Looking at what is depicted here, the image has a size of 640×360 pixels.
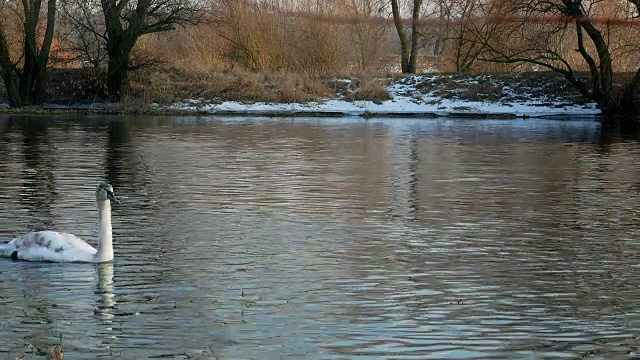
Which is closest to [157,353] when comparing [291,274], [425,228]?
[291,274]

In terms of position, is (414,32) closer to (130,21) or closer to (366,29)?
(366,29)

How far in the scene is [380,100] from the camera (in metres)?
41.5

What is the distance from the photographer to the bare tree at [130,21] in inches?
1582

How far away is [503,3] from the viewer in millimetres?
38375

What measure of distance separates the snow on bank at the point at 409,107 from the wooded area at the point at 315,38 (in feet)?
5.12

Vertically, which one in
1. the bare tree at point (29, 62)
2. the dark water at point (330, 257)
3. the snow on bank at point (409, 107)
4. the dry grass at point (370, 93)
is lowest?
the dark water at point (330, 257)

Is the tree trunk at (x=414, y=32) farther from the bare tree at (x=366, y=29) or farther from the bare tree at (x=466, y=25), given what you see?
the bare tree at (x=366, y=29)

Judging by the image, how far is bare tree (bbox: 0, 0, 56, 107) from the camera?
131 feet

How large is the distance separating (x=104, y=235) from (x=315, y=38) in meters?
36.6

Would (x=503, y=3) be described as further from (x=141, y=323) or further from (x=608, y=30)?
(x=141, y=323)

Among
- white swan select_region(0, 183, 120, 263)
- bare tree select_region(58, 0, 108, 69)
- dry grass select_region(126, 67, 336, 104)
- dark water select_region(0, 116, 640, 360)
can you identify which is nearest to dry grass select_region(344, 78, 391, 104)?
dry grass select_region(126, 67, 336, 104)

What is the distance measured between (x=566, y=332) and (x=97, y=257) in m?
4.78

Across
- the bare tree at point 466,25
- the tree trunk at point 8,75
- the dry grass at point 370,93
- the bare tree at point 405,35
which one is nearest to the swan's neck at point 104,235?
the tree trunk at point 8,75

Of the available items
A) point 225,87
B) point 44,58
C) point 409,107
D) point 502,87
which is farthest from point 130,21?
point 502,87
